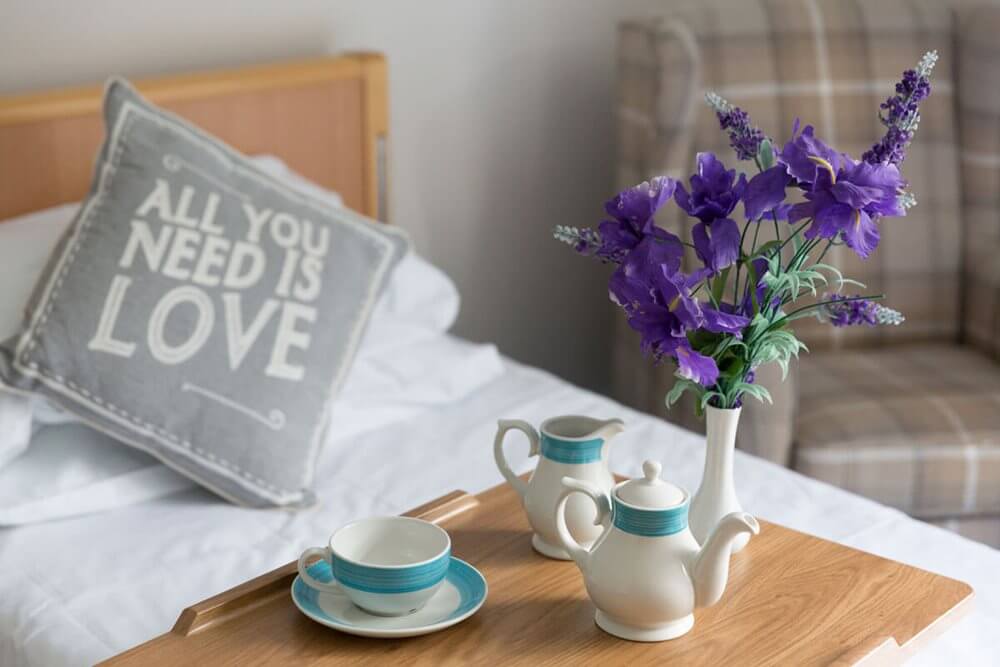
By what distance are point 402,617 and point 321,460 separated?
660mm

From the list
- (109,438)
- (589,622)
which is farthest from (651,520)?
(109,438)

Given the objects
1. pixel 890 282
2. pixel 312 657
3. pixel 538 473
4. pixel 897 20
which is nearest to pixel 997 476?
pixel 890 282

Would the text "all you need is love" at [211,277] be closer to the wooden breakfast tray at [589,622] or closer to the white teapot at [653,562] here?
the wooden breakfast tray at [589,622]

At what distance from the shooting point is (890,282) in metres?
2.45

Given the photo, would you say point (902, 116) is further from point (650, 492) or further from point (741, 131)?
point (650, 492)

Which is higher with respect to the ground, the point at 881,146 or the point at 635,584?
the point at 881,146

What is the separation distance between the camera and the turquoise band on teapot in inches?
41.3

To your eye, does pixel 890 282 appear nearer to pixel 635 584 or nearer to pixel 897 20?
pixel 897 20

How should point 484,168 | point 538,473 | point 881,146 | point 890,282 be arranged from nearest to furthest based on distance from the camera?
1. point 881,146
2. point 538,473
3. point 890,282
4. point 484,168

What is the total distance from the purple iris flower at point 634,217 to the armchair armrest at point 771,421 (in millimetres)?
941

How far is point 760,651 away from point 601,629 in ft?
0.45

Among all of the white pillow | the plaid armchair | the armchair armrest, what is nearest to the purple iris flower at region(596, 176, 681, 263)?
the white pillow

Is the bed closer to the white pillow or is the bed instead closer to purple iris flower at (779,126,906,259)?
the white pillow

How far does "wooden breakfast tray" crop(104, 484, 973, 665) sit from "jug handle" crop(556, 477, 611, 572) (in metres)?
0.06
